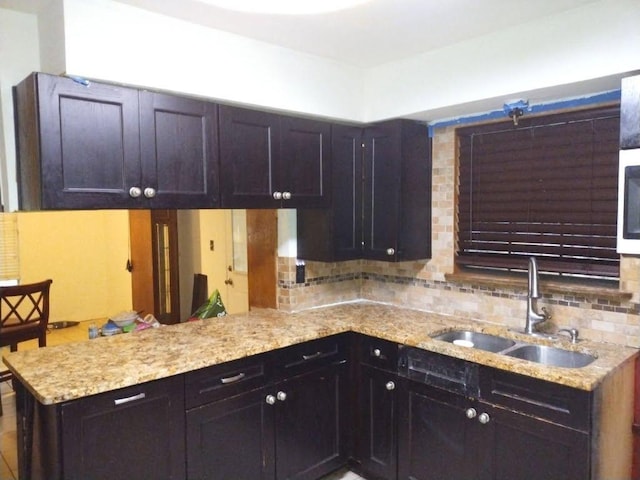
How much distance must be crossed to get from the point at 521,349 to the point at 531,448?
529 millimetres

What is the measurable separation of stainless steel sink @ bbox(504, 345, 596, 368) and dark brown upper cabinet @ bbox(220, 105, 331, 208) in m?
1.33

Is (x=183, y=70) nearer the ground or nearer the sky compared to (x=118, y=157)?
nearer the sky

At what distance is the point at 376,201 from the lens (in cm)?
287

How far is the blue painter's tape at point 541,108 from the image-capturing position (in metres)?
2.17

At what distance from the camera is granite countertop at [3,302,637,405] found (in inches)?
69.1

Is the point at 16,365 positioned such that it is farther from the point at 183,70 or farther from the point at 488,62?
the point at 488,62

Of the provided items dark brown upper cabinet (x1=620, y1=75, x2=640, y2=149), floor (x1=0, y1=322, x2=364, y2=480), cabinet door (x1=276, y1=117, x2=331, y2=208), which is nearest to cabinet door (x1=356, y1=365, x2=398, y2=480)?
floor (x1=0, y1=322, x2=364, y2=480)

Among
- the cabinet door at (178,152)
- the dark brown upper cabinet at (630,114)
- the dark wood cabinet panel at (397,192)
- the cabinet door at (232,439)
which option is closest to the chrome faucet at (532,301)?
the dark wood cabinet panel at (397,192)

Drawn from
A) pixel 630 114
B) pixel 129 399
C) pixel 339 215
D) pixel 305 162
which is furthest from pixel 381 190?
pixel 129 399

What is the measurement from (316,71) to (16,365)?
2.10 metres

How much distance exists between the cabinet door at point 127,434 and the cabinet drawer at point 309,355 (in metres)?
0.55

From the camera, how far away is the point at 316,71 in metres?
2.66

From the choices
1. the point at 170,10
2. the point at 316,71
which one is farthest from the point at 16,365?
the point at 316,71

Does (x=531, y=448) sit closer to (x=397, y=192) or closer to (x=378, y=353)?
(x=378, y=353)
